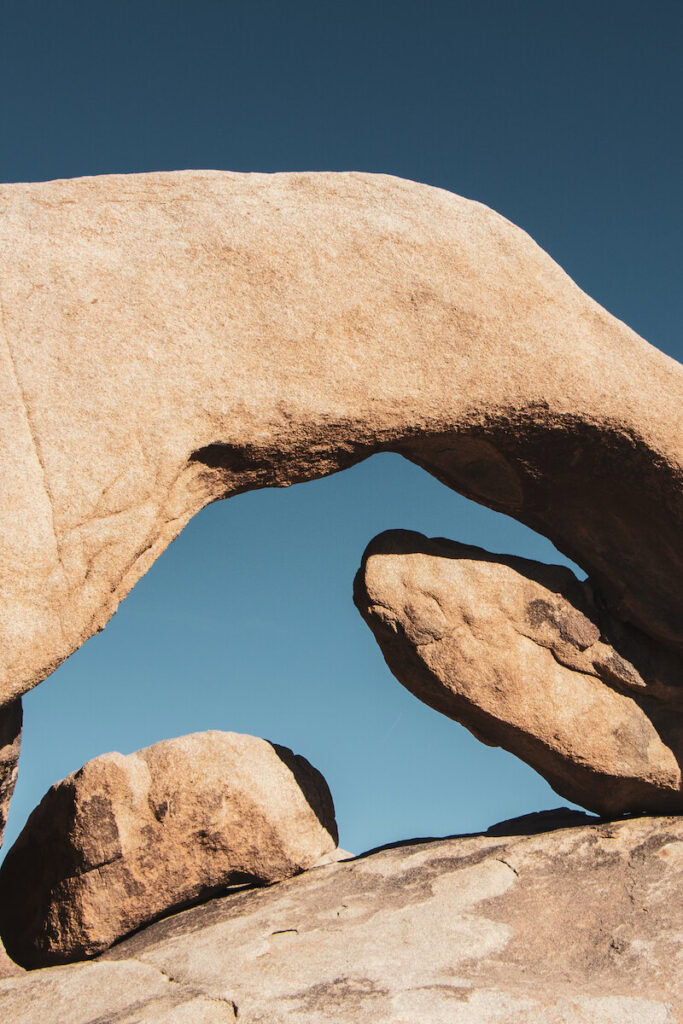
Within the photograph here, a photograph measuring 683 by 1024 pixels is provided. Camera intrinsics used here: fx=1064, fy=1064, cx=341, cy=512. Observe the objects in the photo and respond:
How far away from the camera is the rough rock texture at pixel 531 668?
12.9ft

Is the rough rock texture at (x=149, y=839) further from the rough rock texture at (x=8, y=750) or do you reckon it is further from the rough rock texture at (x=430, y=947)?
the rough rock texture at (x=8, y=750)

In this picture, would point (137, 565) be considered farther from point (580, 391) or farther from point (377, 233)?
point (580, 391)

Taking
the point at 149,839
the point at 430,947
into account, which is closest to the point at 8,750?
the point at 149,839

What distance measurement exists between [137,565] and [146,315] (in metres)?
0.78

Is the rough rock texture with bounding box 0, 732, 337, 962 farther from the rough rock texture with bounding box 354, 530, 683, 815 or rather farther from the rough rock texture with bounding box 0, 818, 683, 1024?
the rough rock texture with bounding box 354, 530, 683, 815

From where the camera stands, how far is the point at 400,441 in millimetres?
3715

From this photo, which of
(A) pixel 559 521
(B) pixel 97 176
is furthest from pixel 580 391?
(B) pixel 97 176

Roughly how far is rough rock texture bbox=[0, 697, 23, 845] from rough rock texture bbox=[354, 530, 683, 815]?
130cm

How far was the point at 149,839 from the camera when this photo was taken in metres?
3.74

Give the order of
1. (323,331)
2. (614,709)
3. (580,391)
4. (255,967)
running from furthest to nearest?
(614,709) → (580,391) → (323,331) → (255,967)

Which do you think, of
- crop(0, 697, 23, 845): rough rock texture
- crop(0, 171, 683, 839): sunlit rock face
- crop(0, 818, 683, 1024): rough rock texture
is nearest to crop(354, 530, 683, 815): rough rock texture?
crop(0, 171, 683, 839): sunlit rock face

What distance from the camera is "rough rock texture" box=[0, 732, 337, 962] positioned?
3.71 meters

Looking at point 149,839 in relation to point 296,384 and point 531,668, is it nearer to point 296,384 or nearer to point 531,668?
point 531,668

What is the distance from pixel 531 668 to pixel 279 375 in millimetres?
1478
